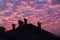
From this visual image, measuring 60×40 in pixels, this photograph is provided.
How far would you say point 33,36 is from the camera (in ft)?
72.8

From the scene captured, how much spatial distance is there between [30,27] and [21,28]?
209cm

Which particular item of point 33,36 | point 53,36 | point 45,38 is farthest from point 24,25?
point 53,36

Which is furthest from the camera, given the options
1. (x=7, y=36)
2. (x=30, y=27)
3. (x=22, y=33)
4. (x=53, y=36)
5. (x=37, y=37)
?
(x=53, y=36)

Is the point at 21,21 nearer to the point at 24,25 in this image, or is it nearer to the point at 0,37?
the point at 24,25

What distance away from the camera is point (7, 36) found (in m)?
19.1

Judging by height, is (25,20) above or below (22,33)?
above

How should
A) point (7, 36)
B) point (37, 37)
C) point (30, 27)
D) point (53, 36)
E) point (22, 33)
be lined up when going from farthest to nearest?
point (53, 36)
point (30, 27)
point (37, 37)
point (22, 33)
point (7, 36)

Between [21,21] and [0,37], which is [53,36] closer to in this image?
[21,21]

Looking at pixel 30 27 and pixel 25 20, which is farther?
pixel 30 27

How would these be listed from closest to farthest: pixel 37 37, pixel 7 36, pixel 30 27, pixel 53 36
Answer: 1. pixel 7 36
2. pixel 37 37
3. pixel 30 27
4. pixel 53 36

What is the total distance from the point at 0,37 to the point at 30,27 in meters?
7.09

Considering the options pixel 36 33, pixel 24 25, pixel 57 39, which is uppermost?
pixel 24 25

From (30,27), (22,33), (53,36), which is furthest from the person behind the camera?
(53,36)

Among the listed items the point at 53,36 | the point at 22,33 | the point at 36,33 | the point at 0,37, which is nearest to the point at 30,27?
the point at 36,33
